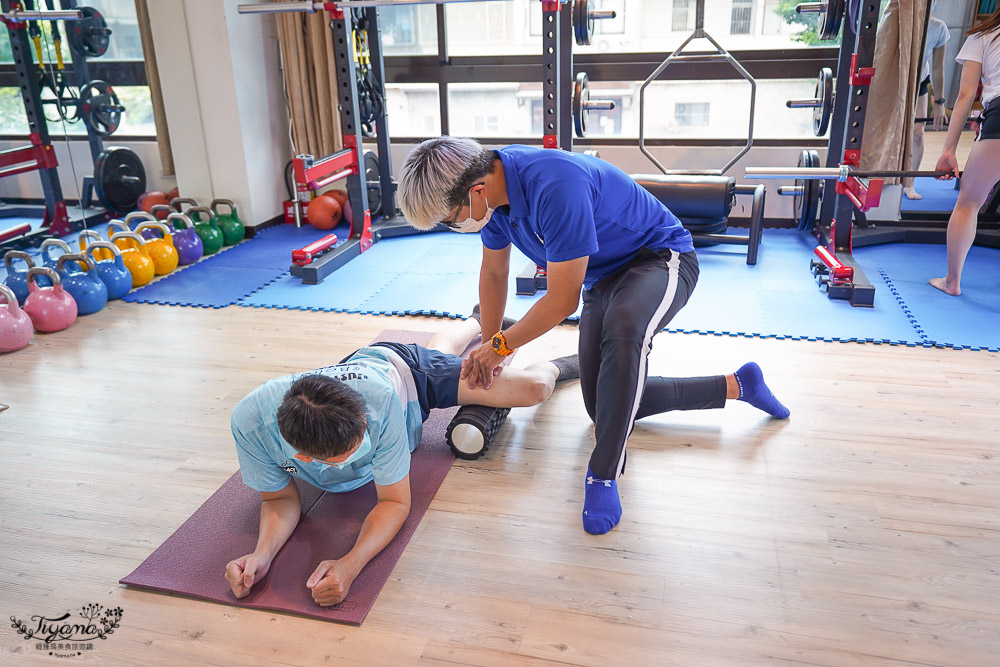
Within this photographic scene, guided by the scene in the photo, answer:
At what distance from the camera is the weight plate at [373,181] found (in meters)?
5.15

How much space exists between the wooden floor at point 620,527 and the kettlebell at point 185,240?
1521 millimetres

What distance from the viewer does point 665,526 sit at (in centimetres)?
201

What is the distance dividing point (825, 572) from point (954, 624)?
28cm

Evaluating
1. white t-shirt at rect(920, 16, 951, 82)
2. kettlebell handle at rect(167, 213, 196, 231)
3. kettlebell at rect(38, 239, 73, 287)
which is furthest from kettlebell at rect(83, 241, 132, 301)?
white t-shirt at rect(920, 16, 951, 82)

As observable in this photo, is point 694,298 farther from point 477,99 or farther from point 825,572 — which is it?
point 477,99

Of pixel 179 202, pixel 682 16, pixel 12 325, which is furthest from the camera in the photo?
pixel 682 16

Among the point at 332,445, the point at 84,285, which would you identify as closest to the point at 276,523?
the point at 332,445

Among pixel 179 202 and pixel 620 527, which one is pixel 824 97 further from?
pixel 179 202

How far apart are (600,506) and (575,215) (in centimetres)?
79

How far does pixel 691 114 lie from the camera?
17.0 feet

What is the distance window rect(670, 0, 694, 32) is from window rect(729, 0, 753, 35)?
0.28 meters

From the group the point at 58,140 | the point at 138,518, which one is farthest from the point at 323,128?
the point at 138,518

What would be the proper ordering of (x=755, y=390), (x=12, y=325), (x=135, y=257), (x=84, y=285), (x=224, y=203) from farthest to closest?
1. (x=224, y=203)
2. (x=135, y=257)
3. (x=84, y=285)
4. (x=12, y=325)
5. (x=755, y=390)

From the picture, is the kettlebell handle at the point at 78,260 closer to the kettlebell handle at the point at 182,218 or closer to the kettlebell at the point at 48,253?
the kettlebell at the point at 48,253
